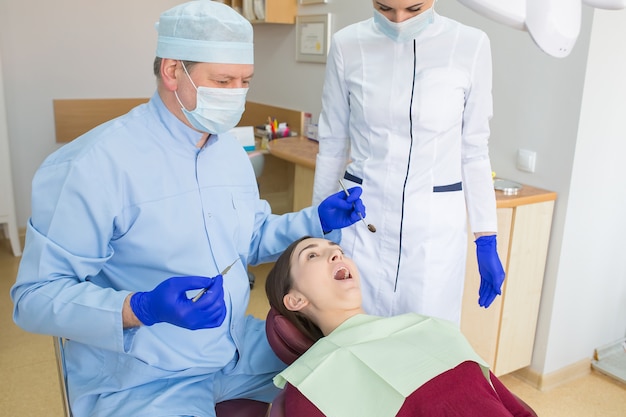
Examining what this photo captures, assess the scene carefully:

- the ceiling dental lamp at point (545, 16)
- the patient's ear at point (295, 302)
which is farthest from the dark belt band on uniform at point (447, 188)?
the ceiling dental lamp at point (545, 16)

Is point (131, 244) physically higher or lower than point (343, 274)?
higher

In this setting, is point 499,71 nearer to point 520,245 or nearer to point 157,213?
point 520,245

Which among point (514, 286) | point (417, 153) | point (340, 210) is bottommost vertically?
point (514, 286)

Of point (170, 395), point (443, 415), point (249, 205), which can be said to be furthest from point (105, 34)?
point (443, 415)

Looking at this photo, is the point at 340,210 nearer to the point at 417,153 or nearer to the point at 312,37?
the point at 417,153

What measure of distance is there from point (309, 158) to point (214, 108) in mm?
1660

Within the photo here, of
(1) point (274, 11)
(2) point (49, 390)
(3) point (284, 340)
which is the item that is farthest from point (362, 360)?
(1) point (274, 11)

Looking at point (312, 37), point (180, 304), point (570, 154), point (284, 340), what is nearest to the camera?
point (180, 304)

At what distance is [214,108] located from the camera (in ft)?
3.89

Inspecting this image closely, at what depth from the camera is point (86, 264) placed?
1065 mm

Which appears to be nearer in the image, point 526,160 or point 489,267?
point 489,267

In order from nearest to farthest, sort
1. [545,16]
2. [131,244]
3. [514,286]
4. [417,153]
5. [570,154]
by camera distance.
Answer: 1. [545,16]
2. [131,244]
3. [417,153]
4. [570,154]
5. [514,286]

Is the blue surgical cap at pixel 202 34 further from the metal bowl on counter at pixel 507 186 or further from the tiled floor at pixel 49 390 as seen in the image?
the tiled floor at pixel 49 390

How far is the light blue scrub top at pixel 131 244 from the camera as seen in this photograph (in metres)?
1.03
